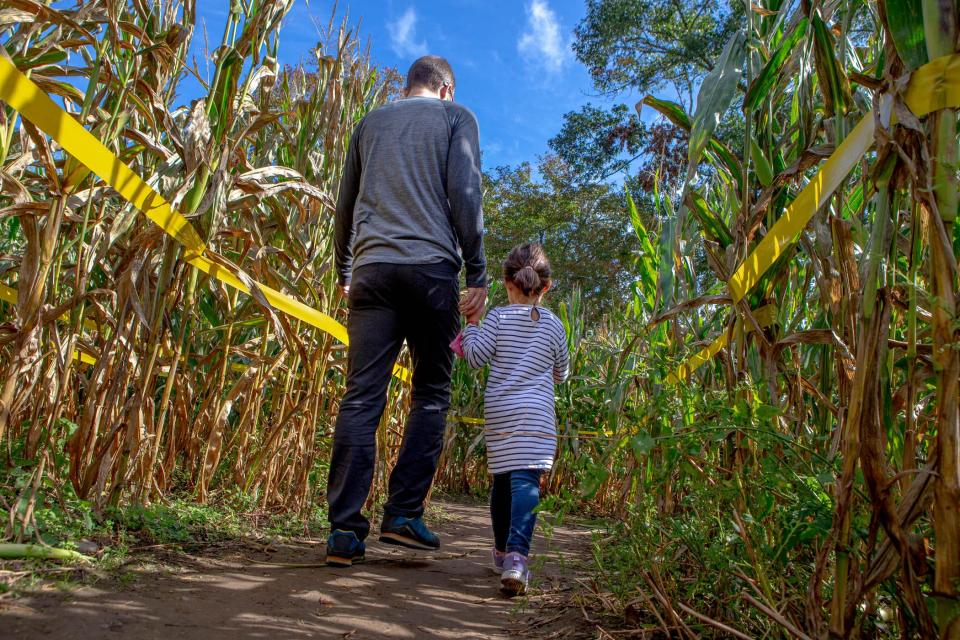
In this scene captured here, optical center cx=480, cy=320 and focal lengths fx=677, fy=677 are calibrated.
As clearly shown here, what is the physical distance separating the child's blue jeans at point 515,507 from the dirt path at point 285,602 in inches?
6.4

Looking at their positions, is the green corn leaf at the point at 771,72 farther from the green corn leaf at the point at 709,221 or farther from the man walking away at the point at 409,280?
the man walking away at the point at 409,280

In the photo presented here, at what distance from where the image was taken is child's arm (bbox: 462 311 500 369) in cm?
269

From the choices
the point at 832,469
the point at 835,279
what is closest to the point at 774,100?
the point at 835,279

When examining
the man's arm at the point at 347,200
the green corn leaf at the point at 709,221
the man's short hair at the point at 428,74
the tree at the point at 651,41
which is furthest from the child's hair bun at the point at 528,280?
the tree at the point at 651,41

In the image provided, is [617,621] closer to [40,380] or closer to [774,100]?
[774,100]

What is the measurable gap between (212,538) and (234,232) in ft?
3.53

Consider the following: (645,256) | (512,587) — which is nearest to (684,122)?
(645,256)

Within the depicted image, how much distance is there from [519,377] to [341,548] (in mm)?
924

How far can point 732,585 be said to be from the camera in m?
1.53

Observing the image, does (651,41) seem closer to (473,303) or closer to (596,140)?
(596,140)

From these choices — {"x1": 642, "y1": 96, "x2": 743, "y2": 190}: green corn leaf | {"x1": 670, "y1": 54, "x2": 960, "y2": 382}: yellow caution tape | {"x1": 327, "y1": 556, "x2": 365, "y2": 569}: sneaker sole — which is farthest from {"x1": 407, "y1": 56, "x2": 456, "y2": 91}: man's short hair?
{"x1": 327, "y1": 556, "x2": 365, "y2": 569}: sneaker sole

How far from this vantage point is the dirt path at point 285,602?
1.46 metres

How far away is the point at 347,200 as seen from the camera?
2758mm

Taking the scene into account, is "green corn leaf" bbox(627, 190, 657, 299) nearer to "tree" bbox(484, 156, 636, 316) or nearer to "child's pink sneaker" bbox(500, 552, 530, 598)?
"child's pink sneaker" bbox(500, 552, 530, 598)
